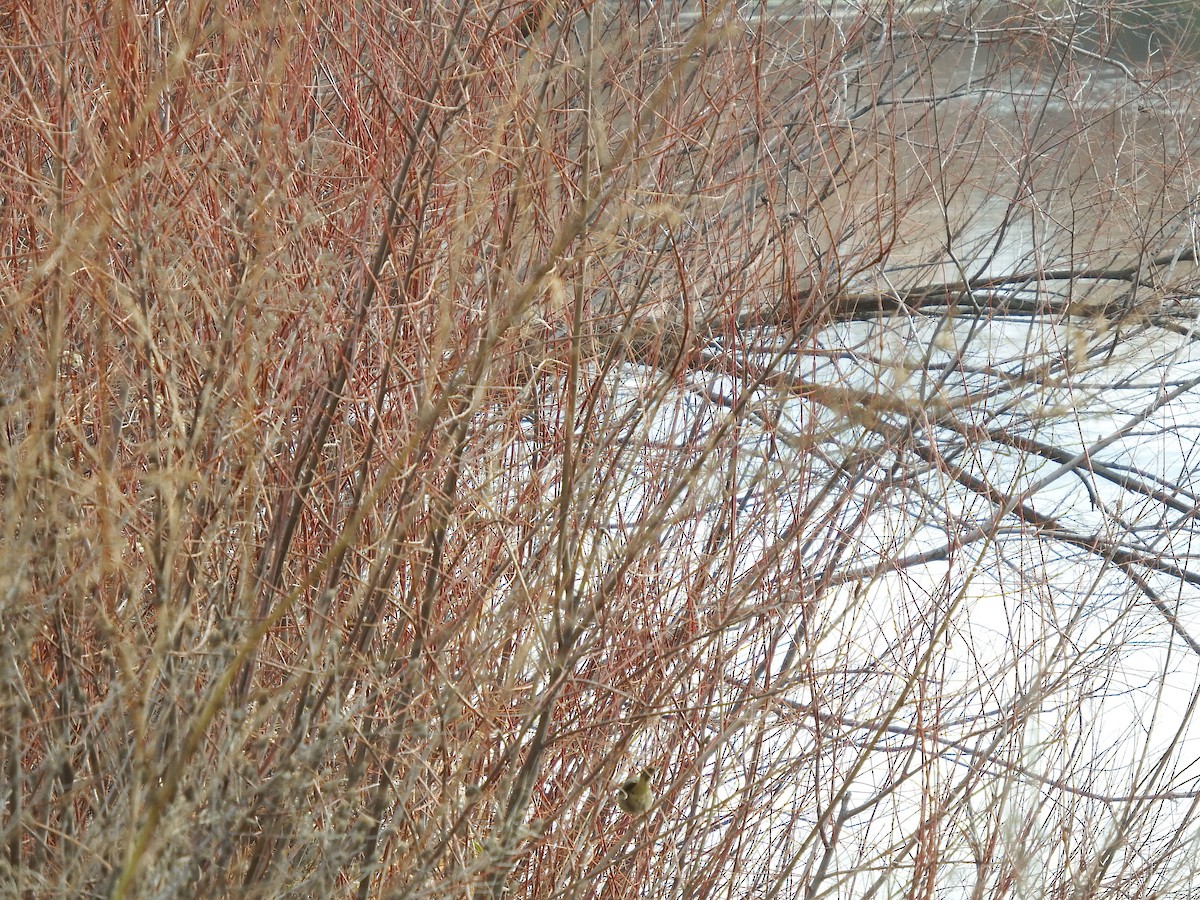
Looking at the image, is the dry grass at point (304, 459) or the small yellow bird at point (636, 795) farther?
the small yellow bird at point (636, 795)

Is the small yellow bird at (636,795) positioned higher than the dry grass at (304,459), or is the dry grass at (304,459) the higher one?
the dry grass at (304,459)

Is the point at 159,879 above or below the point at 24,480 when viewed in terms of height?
below

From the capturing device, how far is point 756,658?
3.96m

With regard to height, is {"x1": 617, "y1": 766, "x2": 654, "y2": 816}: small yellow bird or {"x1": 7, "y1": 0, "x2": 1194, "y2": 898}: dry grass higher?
{"x1": 7, "y1": 0, "x2": 1194, "y2": 898}: dry grass

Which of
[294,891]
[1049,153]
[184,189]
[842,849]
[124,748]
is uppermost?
[1049,153]

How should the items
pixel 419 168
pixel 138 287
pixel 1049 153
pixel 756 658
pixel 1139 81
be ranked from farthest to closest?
pixel 1049 153, pixel 1139 81, pixel 756 658, pixel 419 168, pixel 138 287

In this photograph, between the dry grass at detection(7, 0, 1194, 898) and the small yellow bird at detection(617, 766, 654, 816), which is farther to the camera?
the small yellow bird at detection(617, 766, 654, 816)

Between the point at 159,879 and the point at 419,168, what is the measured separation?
1249 mm

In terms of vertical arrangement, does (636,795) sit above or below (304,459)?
below

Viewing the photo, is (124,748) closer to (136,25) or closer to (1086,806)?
(136,25)

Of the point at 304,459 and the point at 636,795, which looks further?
the point at 636,795

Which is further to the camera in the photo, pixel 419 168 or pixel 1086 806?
pixel 1086 806

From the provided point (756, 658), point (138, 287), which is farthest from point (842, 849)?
point (138, 287)

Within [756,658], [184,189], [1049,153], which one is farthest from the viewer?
[1049,153]
